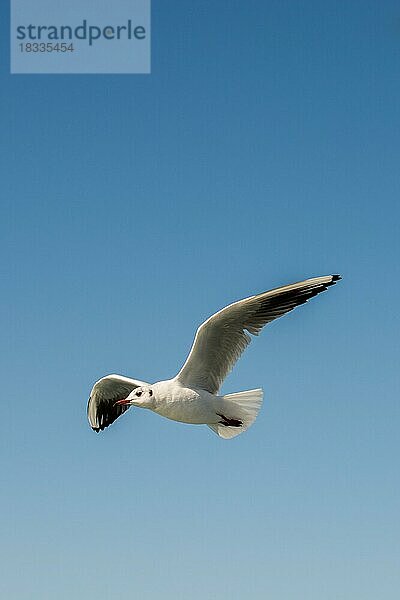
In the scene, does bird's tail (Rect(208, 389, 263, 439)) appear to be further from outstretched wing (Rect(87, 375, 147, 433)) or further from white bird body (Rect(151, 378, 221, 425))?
outstretched wing (Rect(87, 375, 147, 433))

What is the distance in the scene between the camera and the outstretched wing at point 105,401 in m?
11.9

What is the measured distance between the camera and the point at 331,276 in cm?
939

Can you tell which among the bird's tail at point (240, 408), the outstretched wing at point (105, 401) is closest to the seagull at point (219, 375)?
the bird's tail at point (240, 408)

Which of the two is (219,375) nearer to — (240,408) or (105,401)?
(240,408)

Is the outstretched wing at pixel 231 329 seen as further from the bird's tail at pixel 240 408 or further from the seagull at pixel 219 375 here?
→ the bird's tail at pixel 240 408

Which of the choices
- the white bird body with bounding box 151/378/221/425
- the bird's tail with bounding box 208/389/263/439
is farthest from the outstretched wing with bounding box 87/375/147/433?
the bird's tail with bounding box 208/389/263/439

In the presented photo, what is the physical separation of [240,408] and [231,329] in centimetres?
87

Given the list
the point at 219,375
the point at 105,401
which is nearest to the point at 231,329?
the point at 219,375

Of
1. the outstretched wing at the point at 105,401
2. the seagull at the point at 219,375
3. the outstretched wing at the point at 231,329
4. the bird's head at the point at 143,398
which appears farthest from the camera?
the outstretched wing at the point at 105,401

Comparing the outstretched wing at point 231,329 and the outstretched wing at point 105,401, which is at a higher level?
the outstretched wing at point 231,329

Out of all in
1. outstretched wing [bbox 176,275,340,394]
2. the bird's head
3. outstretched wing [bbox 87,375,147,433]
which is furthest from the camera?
outstretched wing [bbox 87,375,147,433]

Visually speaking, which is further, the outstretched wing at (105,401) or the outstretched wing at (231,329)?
the outstretched wing at (105,401)

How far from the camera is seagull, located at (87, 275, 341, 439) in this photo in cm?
959

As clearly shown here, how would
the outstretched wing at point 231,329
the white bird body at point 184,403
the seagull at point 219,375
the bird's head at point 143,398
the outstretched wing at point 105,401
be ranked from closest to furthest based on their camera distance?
the outstretched wing at point 231,329, the seagull at point 219,375, the white bird body at point 184,403, the bird's head at point 143,398, the outstretched wing at point 105,401
